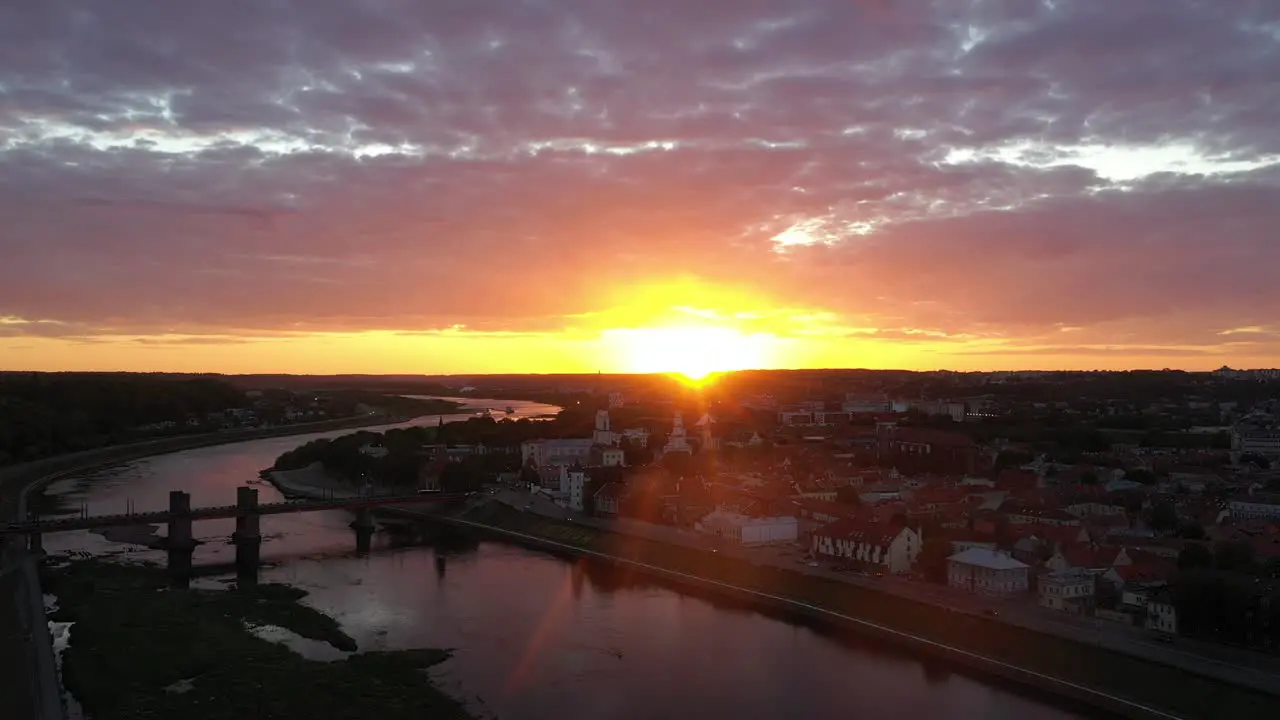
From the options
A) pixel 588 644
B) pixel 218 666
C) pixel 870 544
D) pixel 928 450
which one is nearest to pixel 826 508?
pixel 870 544

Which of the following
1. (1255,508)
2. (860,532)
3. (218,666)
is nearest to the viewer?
(218,666)

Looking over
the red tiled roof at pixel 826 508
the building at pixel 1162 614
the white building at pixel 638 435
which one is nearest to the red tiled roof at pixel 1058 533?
the building at pixel 1162 614

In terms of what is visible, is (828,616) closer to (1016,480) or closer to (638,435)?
(1016,480)

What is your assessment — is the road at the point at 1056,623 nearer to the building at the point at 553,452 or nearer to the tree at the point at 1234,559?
the tree at the point at 1234,559

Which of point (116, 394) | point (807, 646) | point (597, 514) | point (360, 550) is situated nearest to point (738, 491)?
point (597, 514)

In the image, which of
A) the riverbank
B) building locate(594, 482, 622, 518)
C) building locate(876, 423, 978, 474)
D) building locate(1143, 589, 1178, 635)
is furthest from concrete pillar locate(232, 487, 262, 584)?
building locate(876, 423, 978, 474)

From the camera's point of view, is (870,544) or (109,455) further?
(109,455)

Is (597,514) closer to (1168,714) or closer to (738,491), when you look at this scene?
(738,491)
